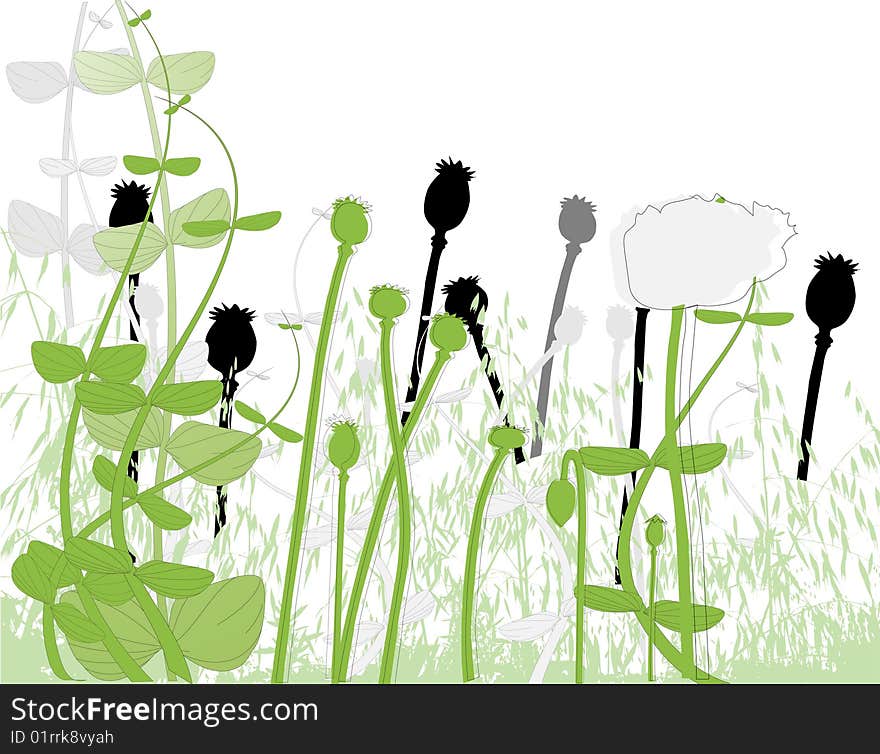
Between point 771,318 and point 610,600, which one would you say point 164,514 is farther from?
point 771,318

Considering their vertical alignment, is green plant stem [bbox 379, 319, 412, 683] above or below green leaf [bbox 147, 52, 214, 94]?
below

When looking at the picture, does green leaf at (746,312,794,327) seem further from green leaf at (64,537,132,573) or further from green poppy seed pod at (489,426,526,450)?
green leaf at (64,537,132,573)

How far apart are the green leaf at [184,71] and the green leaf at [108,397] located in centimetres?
43

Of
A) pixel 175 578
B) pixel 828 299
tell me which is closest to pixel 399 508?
pixel 175 578

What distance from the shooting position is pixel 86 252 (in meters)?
1.36

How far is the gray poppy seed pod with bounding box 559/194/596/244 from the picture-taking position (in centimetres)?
140

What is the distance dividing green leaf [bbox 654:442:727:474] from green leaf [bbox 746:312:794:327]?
0.17 metres

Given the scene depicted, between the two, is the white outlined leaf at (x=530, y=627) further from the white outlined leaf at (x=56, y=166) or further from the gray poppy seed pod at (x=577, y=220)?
the white outlined leaf at (x=56, y=166)


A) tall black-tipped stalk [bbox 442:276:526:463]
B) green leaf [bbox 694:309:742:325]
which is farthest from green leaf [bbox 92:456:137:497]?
green leaf [bbox 694:309:742:325]

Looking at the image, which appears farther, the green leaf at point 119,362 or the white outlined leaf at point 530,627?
the white outlined leaf at point 530,627

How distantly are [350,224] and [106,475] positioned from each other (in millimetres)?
430

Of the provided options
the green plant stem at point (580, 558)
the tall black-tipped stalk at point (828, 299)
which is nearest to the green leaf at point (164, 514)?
the green plant stem at point (580, 558)

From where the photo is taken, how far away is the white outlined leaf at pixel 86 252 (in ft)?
4.44
